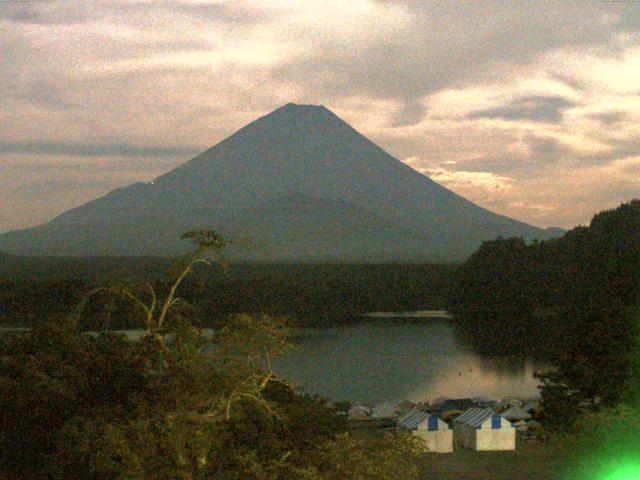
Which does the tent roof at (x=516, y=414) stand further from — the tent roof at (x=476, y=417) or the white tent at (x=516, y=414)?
the tent roof at (x=476, y=417)

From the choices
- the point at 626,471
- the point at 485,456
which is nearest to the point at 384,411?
the point at 485,456

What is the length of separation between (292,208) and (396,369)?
222ft

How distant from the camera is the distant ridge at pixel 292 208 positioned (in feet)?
283

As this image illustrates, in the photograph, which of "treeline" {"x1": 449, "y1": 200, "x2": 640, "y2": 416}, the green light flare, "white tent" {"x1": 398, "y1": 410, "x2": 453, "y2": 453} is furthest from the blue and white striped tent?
"treeline" {"x1": 449, "y1": 200, "x2": 640, "y2": 416}

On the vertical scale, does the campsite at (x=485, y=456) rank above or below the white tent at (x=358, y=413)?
above

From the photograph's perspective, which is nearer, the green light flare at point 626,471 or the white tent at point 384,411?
the green light flare at point 626,471

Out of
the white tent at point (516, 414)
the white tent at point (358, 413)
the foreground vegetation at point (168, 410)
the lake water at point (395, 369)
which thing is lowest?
the lake water at point (395, 369)

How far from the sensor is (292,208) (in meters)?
96.0

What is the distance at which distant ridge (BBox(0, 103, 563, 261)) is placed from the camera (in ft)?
283

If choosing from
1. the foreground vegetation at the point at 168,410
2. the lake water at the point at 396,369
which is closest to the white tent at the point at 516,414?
the lake water at the point at 396,369

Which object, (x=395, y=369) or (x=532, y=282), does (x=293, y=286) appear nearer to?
(x=532, y=282)

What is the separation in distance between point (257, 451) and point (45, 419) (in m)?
1.66

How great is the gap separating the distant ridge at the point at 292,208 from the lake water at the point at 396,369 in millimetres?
42505

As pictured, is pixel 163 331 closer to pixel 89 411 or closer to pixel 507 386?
pixel 89 411
